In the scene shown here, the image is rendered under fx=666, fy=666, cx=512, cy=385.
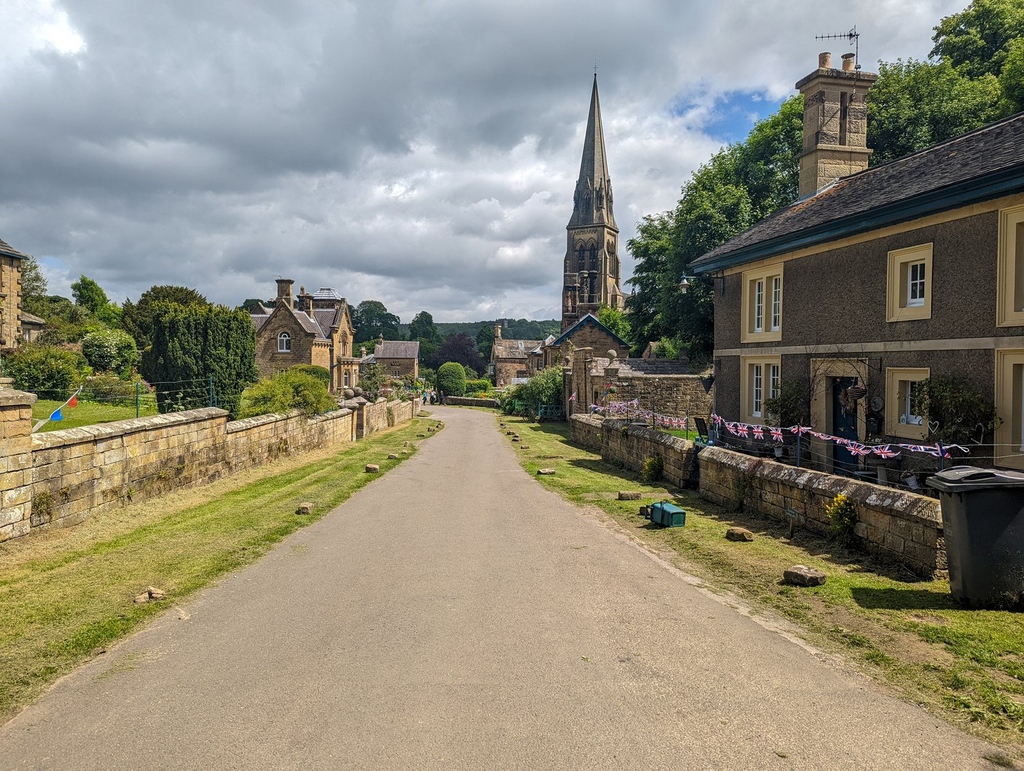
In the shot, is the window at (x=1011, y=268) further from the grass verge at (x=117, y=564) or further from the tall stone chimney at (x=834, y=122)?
the grass verge at (x=117, y=564)

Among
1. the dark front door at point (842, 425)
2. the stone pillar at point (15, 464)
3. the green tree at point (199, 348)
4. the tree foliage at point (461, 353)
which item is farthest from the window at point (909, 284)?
the tree foliage at point (461, 353)

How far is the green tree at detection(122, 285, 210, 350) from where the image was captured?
5818 cm

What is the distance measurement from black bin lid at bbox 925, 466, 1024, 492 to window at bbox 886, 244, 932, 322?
22.4 ft

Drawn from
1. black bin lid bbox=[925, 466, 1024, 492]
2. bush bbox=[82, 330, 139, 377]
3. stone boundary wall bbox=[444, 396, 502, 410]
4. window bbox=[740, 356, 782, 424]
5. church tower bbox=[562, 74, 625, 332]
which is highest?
church tower bbox=[562, 74, 625, 332]

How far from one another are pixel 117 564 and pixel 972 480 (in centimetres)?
923

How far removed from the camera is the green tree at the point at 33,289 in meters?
62.1

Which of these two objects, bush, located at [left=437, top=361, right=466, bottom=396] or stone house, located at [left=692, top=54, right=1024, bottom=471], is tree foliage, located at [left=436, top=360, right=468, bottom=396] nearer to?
bush, located at [left=437, top=361, right=466, bottom=396]

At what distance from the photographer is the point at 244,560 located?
827 cm

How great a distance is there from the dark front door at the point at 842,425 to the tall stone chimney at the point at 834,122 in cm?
697

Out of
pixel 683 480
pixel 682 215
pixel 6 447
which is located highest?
pixel 682 215

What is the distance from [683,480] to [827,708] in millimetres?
9799

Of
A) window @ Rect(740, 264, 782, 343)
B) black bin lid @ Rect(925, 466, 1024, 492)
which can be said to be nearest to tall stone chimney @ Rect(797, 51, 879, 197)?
window @ Rect(740, 264, 782, 343)

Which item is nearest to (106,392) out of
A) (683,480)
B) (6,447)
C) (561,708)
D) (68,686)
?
(6,447)

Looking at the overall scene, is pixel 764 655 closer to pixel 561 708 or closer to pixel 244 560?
pixel 561 708
